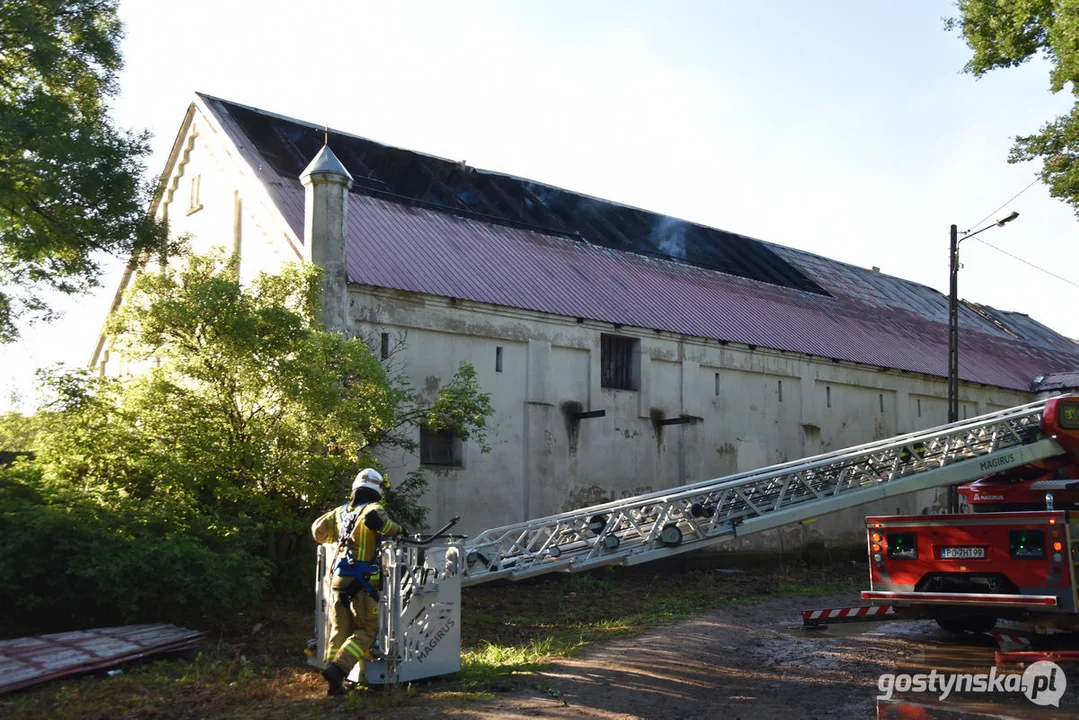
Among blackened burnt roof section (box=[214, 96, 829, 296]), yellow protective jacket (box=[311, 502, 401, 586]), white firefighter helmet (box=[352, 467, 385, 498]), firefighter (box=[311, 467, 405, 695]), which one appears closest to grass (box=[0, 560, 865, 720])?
firefighter (box=[311, 467, 405, 695])

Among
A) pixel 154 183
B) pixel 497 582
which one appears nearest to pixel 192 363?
pixel 154 183

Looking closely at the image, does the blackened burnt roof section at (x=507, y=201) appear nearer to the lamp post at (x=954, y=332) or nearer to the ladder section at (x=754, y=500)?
the lamp post at (x=954, y=332)

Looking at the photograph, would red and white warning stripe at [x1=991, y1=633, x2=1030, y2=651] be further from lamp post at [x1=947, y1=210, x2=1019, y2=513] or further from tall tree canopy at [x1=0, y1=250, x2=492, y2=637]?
lamp post at [x1=947, y1=210, x2=1019, y2=513]

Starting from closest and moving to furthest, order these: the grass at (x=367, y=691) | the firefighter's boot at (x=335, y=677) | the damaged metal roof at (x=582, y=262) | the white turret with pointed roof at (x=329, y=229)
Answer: the grass at (x=367, y=691) < the firefighter's boot at (x=335, y=677) < the white turret with pointed roof at (x=329, y=229) < the damaged metal roof at (x=582, y=262)

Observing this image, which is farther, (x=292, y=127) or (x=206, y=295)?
(x=292, y=127)

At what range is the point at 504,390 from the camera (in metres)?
19.7

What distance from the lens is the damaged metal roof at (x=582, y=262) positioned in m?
20.0

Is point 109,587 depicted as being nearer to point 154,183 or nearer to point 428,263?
point 154,183

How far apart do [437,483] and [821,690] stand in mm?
10235

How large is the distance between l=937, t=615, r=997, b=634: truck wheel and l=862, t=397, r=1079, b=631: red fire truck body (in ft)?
0.04

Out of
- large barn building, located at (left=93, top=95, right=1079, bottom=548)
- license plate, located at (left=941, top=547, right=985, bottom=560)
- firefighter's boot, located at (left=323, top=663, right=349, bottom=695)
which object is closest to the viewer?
firefighter's boot, located at (left=323, top=663, right=349, bottom=695)

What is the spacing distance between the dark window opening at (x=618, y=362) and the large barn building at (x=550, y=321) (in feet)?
0.12

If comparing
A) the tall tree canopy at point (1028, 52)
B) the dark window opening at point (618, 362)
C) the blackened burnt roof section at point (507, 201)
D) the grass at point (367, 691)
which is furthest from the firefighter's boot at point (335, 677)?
the tall tree canopy at point (1028, 52)

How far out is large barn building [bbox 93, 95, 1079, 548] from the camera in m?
18.6
